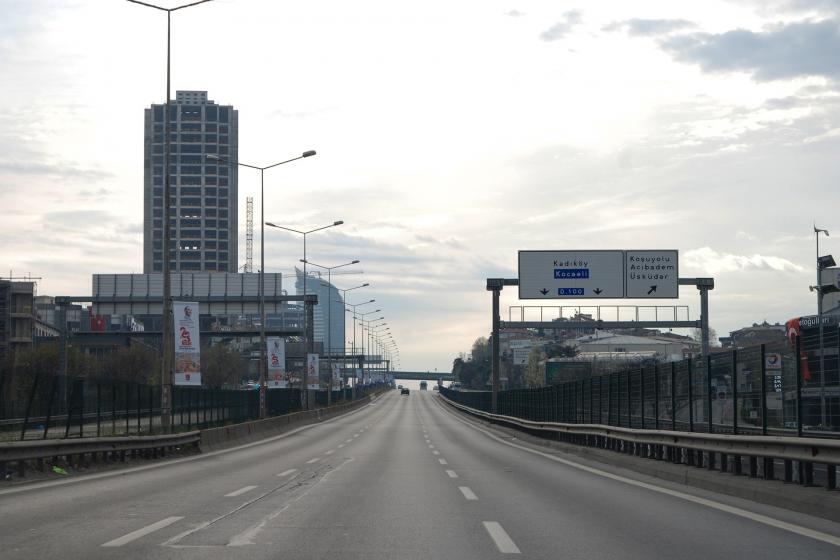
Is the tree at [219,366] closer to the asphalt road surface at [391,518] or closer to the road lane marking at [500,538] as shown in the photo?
the asphalt road surface at [391,518]

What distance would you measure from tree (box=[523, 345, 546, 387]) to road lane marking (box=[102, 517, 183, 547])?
461 ft

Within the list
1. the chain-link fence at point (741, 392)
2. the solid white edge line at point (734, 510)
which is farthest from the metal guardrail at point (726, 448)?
the solid white edge line at point (734, 510)

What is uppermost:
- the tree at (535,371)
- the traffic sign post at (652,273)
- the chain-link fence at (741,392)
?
the traffic sign post at (652,273)

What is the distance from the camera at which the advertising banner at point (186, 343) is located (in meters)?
35.5

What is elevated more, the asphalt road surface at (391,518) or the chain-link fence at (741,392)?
the chain-link fence at (741,392)

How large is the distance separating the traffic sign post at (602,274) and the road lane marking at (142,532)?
37.1m

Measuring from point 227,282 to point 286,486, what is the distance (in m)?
58.0

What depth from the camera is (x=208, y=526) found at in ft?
38.8

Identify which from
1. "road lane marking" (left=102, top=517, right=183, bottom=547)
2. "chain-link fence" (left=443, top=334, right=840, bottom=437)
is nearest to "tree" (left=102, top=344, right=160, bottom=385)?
"chain-link fence" (left=443, top=334, right=840, bottom=437)

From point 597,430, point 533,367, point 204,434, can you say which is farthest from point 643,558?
point 533,367

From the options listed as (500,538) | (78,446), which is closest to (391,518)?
(500,538)

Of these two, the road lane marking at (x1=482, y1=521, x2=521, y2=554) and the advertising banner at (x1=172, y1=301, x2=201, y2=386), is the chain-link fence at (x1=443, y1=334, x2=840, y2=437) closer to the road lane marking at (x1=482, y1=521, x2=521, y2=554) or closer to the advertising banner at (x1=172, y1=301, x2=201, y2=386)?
the road lane marking at (x1=482, y1=521, x2=521, y2=554)

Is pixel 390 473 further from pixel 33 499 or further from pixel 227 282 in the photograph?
pixel 227 282

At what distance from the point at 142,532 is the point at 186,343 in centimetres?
2499
